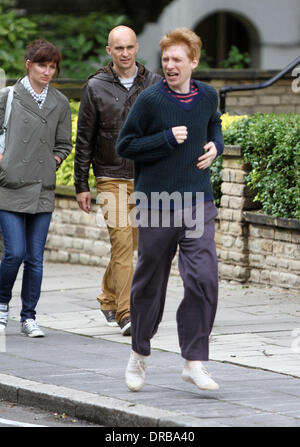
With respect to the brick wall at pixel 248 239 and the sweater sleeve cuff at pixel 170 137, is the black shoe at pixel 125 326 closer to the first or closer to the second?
the brick wall at pixel 248 239

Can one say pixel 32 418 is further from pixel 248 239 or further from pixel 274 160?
pixel 248 239

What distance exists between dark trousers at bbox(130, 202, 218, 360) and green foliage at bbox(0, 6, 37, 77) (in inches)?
346

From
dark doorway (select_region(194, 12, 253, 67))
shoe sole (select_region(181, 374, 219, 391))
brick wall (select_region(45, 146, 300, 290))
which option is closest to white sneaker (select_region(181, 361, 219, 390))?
shoe sole (select_region(181, 374, 219, 391))

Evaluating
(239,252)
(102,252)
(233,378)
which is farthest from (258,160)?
(233,378)

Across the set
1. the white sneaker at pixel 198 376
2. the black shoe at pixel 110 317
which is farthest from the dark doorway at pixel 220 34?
the white sneaker at pixel 198 376

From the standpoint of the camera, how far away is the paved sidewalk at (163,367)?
19.7ft

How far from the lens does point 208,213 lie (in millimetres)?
6453

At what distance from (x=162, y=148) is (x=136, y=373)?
4.13 feet

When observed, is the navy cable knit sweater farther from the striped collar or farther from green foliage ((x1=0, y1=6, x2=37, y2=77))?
green foliage ((x1=0, y1=6, x2=37, y2=77))

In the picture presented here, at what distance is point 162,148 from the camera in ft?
20.7

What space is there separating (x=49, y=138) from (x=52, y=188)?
355 mm

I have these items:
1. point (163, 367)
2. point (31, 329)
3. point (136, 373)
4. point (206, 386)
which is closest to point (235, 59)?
point (31, 329)

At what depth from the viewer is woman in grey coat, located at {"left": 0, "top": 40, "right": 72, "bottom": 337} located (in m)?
8.14
